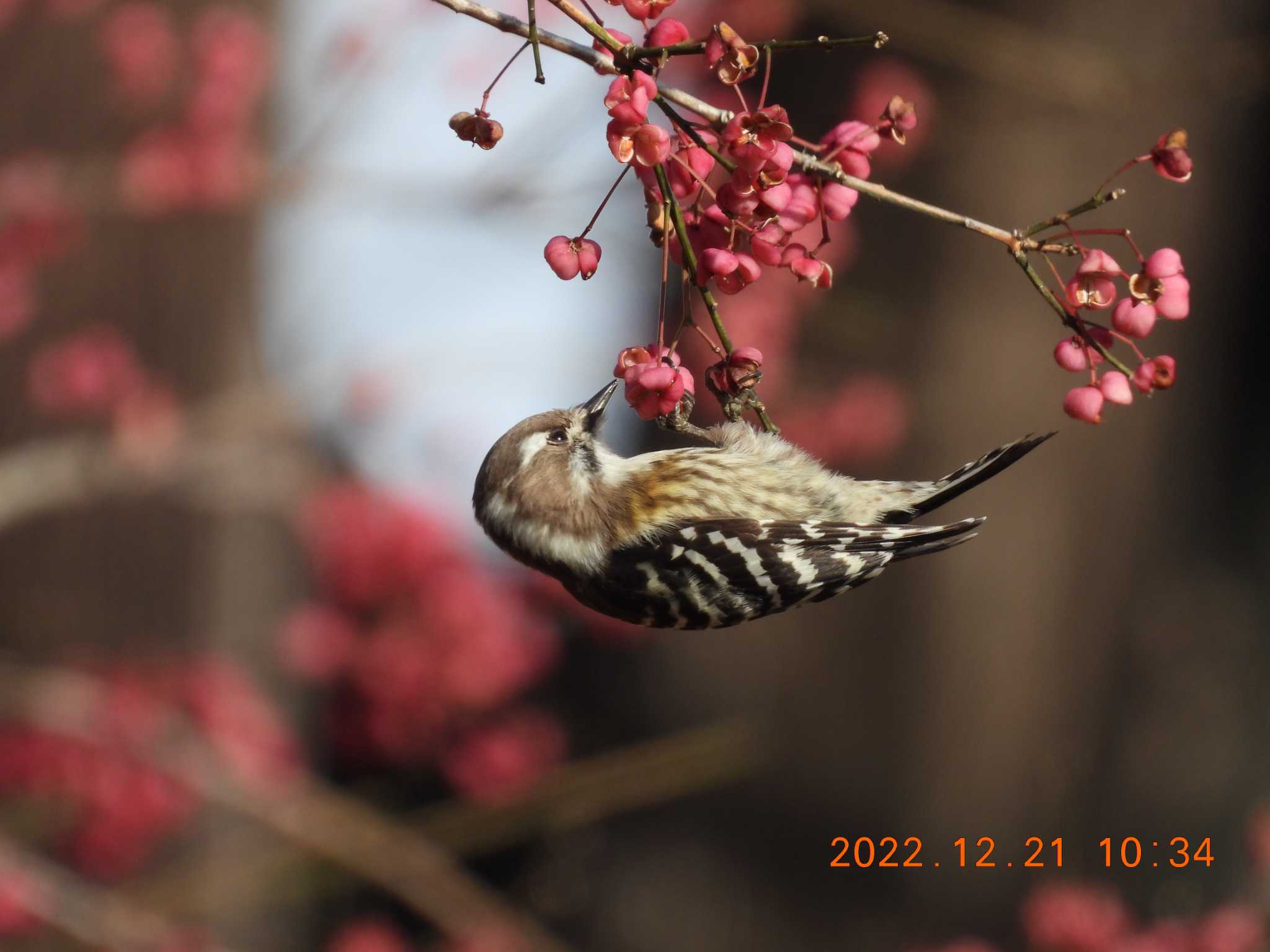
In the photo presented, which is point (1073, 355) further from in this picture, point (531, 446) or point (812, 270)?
point (531, 446)

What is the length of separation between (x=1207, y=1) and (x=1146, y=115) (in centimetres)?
62

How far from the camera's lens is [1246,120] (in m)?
5.19

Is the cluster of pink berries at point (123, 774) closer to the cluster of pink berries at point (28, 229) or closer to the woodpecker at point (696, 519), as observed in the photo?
the cluster of pink berries at point (28, 229)

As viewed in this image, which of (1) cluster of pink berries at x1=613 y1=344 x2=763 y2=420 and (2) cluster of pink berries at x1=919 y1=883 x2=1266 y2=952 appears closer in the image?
(1) cluster of pink berries at x1=613 y1=344 x2=763 y2=420

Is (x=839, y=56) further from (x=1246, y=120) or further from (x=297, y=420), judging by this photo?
(x=297, y=420)

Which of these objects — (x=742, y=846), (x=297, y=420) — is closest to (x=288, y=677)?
(x=297, y=420)

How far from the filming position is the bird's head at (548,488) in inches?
91.2

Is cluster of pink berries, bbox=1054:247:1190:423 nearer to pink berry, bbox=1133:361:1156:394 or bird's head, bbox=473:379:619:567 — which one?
pink berry, bbox=1133:361:1156:394

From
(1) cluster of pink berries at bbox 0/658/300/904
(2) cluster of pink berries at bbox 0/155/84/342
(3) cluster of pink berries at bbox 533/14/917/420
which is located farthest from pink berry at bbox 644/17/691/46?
(1) cluster of pink berries at bbox 0/658/300/904

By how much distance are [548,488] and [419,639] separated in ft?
9.97

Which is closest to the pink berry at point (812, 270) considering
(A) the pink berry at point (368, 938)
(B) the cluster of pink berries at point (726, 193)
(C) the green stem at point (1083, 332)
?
(B) the cluster of pink berries at point (726, 193)

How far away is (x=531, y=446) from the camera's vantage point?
236 cm

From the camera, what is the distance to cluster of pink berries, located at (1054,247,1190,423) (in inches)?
53.5
